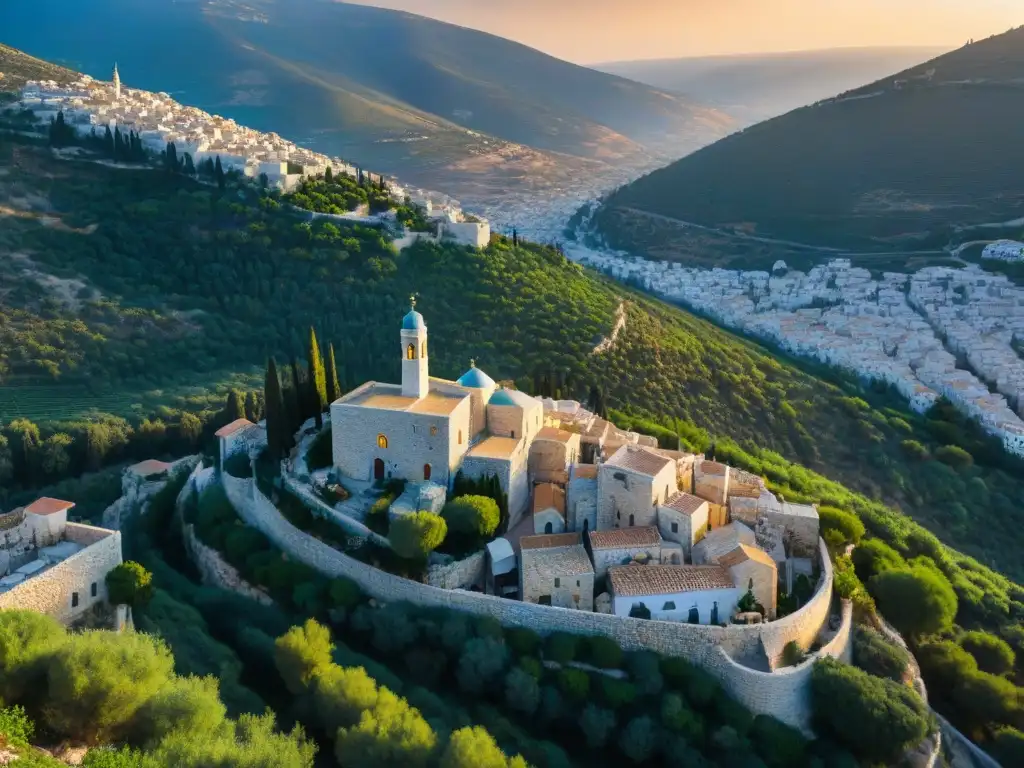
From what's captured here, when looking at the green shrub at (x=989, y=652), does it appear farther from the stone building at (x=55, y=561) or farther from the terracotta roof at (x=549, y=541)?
the stone building at (x=55, y=561)

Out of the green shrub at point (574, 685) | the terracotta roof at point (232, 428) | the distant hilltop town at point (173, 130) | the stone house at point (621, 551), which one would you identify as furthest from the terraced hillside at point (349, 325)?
the green shrub at point (574, 685)

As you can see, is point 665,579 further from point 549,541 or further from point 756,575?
point 549,541

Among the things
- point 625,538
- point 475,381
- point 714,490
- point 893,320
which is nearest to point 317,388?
point 475,381

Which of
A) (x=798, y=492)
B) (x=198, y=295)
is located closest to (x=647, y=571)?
(x=798, y=492)

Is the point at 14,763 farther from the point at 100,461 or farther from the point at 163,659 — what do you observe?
the point at 100,461

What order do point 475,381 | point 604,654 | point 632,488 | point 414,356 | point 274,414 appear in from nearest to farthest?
point 604,654 < point 632,488 < point 414,356 < point 475,381 < point 274,414
